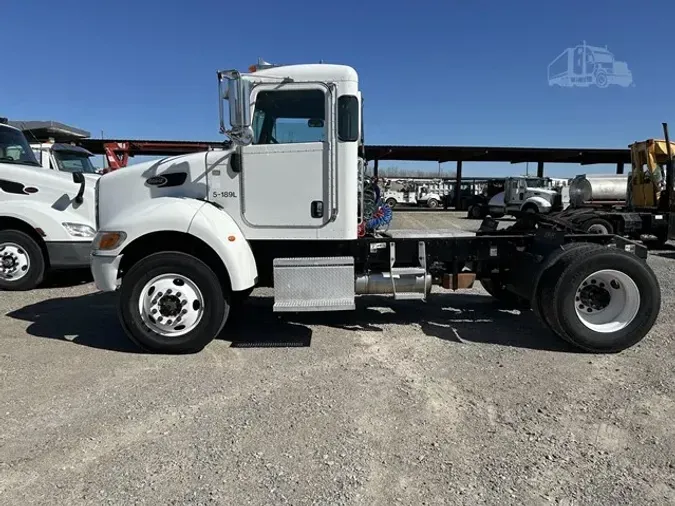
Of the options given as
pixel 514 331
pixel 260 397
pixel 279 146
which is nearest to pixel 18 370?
pixel 260 397

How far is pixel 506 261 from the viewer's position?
584 centimetres

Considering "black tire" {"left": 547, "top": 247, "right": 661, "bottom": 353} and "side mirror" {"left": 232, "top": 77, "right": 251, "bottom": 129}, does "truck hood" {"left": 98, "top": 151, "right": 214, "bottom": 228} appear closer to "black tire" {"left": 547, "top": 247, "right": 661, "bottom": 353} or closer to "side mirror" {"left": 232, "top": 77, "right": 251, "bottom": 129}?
"side mirror" {"left": 232, "top": 77, "right": 251, "bottom": 129}

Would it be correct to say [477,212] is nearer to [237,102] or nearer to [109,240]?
[237,102]

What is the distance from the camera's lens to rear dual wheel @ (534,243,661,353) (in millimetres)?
4898

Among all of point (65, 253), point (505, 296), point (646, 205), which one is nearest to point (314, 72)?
point (505, 296)

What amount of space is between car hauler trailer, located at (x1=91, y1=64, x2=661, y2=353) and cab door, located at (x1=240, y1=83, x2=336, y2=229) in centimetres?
1

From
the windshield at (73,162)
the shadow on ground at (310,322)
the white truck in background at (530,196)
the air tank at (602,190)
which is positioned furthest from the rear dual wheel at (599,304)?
the white truck in background at (530,196)

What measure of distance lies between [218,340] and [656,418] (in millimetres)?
4030

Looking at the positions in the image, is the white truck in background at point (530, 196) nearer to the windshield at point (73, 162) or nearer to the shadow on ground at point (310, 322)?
the shadow on ground at point (310, 322)

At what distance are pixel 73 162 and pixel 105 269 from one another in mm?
6530

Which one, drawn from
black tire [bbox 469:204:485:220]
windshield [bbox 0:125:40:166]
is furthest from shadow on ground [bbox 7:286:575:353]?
black tire [bbox 469:204:485:220]

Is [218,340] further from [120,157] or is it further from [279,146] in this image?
[120,157]

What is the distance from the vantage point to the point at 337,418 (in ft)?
11.7

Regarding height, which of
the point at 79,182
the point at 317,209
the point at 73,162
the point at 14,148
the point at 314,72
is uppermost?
the point at 314,72
